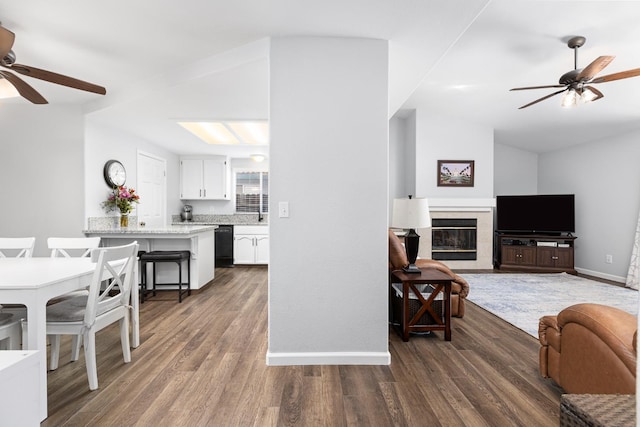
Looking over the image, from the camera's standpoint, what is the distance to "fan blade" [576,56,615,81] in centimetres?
280

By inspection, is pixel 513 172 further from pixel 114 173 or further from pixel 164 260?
pixel 114 173

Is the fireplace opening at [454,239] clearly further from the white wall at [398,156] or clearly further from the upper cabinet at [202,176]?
the upper cabinet at [202,176]

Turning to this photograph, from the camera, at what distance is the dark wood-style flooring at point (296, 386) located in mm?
1802

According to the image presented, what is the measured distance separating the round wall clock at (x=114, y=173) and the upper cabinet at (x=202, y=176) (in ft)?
6.76

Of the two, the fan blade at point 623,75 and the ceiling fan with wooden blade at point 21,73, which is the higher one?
the fan blade at point 623,75

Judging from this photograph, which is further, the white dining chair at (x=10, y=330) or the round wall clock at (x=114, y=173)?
the round wall clock at (x=114, y=173)

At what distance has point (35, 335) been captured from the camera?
173 centimetres

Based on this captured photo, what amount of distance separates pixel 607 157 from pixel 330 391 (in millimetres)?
6136

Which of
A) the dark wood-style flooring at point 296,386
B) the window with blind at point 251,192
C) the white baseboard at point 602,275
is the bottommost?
the dark wood-style flooring at point 296,386

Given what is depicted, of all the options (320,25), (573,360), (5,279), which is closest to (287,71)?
(320,25)

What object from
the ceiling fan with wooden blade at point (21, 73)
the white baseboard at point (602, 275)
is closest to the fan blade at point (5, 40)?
the ceiling fan with wooden blade at point (21, 73)

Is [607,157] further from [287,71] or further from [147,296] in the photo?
[147,296]

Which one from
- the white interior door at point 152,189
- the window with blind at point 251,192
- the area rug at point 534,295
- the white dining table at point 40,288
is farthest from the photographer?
the window with blind at point 251,192

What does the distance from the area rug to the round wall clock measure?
497cm
